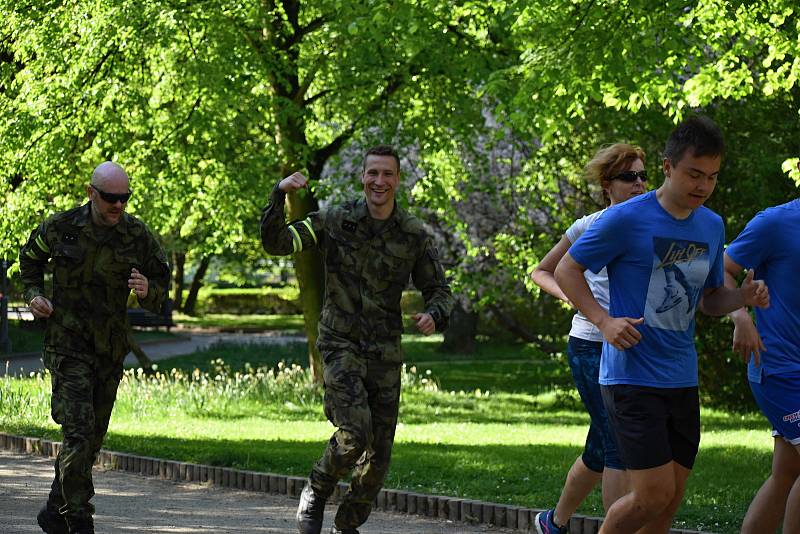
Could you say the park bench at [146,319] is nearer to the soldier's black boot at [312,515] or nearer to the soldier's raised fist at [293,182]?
the soldier's black boot at [312,515]

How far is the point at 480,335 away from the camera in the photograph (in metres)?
36.0

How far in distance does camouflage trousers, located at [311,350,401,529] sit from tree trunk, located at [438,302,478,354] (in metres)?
25.1

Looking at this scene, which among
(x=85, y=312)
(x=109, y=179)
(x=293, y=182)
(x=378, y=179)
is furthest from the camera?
(x=85, y=312)

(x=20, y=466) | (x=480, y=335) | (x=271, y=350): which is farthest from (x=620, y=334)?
(x=480, y=335)

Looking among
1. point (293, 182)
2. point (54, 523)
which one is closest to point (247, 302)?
point (54, 523)

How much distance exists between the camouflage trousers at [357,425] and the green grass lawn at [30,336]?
22.1 m

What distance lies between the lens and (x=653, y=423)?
5.18m

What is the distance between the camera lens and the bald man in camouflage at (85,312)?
7.13 m

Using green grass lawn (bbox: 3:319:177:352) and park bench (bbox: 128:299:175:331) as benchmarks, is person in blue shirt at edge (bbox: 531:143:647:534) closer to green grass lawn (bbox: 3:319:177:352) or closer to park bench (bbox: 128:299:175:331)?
green grass lawn (bbox: 3:319:177:352)

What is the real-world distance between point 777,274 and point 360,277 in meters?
2.10

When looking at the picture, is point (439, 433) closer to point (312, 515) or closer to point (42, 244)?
point (312, 515)

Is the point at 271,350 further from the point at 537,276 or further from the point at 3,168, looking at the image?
the point at 537,276

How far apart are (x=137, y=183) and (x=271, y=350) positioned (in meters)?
10.4

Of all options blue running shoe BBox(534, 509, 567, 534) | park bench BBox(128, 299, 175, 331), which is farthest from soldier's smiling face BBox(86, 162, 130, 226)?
park bench BBox(128, 299, 175, 331)
